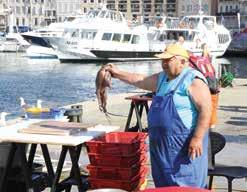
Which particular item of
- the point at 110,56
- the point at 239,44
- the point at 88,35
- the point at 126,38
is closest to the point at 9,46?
the point at 88,35

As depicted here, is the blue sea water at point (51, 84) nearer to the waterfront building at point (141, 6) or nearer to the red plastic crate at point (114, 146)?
the red plastic crate at point (114, 146)

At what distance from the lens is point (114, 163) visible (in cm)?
582

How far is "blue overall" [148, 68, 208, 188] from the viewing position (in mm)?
4988

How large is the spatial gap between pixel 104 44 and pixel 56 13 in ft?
257

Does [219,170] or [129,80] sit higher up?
[129,80]

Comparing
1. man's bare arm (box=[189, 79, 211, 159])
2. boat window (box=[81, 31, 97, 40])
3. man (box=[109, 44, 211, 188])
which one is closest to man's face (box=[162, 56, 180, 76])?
man (box=[109, 44, 211, 188])

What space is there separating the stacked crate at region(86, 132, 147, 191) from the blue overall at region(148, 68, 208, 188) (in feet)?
2.35

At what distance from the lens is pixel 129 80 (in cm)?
544

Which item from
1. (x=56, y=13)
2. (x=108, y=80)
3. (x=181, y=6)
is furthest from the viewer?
(x=181, y=6)

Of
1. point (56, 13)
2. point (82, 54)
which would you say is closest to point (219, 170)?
point (82, 54)

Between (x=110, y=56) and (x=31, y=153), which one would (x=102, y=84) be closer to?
(x=31, y=153)

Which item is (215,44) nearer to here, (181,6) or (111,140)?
(111,140)

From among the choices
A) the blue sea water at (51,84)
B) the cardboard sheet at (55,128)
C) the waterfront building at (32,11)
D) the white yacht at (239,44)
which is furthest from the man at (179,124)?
the waterfront building at (32,11)

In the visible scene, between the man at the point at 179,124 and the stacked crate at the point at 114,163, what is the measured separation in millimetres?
699
